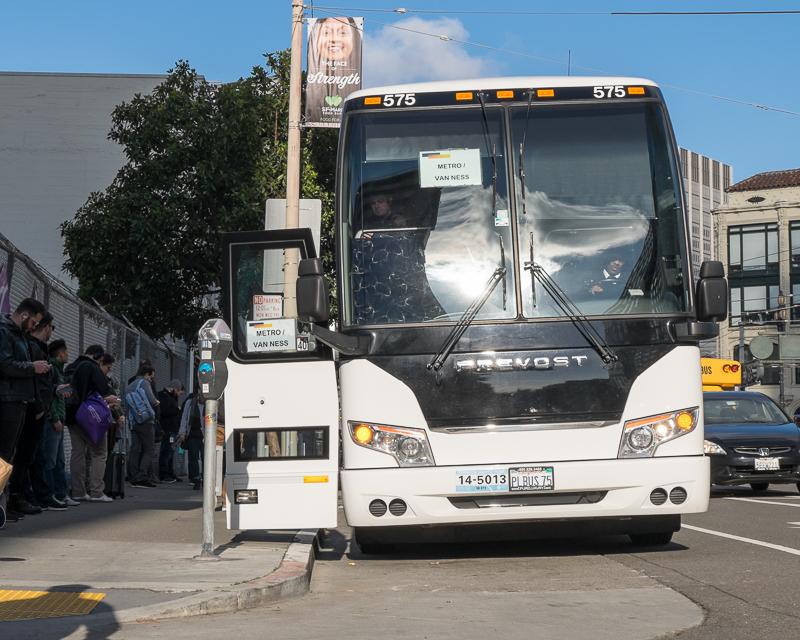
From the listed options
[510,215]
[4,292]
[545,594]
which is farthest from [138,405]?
[545,594]

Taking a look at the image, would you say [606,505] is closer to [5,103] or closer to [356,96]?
[356,96]

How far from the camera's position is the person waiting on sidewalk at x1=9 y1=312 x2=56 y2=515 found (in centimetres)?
1202

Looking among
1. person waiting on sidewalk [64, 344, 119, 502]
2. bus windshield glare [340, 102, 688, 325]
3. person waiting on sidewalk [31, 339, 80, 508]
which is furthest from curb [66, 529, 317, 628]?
person waiting on sidewalk [64, 344, 119, 502]

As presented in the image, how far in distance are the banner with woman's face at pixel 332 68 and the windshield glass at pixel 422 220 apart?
9753mm

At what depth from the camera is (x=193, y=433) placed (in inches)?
852

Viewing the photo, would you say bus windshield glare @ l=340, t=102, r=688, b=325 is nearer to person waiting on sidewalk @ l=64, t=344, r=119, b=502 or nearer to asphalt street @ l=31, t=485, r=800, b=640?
asphalt street @ l=31, t=485, r=800, b=640

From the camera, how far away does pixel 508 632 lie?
21.8 ft

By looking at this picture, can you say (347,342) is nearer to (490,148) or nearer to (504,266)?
(504,266)

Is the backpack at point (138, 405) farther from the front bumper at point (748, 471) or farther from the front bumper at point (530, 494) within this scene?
the front bumper at point (530, 494)

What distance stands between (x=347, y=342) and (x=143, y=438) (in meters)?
10.7

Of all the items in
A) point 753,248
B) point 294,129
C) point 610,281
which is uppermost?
point 753,248

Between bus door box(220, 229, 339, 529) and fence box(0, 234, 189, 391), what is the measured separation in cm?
355

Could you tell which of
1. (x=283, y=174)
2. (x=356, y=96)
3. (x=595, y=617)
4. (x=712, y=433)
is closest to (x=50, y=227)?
(x=283, y=174)

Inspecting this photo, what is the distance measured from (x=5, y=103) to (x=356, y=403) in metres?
41.6
